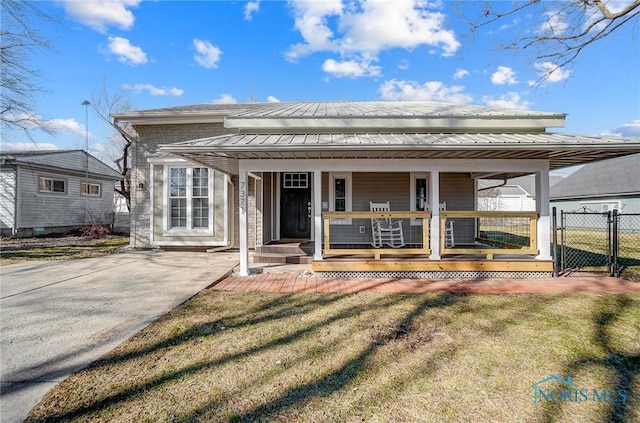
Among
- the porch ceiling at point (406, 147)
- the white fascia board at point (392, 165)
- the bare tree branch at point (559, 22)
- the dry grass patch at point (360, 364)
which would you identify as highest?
the bare tree branch at point (559, 22)

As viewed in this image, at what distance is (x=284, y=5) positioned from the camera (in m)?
10.2

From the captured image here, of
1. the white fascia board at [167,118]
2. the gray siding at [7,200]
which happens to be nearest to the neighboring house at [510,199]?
the white fascia board at [167,118]

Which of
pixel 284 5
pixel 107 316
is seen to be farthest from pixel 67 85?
pixel 107 316

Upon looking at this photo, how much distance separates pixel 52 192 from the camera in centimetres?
1526

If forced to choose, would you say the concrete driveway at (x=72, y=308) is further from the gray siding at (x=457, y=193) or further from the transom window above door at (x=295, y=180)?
the gray siding at (x=457, y=193)

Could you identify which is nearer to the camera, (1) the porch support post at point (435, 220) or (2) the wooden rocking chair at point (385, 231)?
(1) the porch support post at point (435, 220)

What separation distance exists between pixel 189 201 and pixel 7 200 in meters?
11.1

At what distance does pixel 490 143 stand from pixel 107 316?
6.70 metres

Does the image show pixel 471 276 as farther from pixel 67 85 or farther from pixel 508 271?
pixel 67 85

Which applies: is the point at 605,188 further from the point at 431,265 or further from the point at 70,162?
the point at 70,162

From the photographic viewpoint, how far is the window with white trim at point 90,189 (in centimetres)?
1711

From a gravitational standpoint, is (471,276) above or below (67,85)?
below

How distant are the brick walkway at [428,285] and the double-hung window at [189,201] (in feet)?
13.0

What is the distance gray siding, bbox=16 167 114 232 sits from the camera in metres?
14.0
